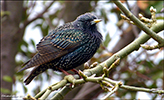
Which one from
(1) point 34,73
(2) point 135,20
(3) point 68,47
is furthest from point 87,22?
(2) point 135,20

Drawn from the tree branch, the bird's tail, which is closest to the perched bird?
the bird's tail

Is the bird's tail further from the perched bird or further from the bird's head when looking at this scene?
the bird's head

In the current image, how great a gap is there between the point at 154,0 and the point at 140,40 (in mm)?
1920

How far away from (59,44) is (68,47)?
124 mm

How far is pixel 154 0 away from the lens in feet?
14.1

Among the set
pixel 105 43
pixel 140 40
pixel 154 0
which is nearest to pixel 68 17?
pixel 105 43

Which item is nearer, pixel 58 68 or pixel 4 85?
pixel 58 68

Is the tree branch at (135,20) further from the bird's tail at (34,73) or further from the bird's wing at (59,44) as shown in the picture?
the bird's tail at (34,73)

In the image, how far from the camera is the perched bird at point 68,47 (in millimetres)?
3273

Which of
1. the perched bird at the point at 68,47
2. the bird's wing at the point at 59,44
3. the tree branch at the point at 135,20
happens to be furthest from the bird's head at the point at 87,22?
the tree branch at the point at 135,20

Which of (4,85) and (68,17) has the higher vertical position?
(68,17)

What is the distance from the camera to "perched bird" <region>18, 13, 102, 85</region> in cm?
327

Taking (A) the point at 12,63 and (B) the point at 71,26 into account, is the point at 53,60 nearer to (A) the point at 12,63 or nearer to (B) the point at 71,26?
(B) the point at 71,26

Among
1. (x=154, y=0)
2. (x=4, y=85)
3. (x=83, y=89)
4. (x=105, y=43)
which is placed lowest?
(x=83, y=89)
